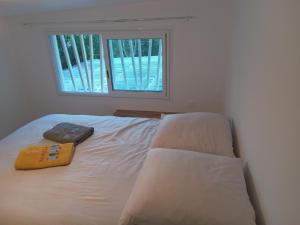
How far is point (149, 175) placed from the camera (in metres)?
1.25

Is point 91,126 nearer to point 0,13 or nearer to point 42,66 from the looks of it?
point 42,66

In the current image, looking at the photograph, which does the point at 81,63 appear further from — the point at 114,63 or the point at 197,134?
the point at 197,134

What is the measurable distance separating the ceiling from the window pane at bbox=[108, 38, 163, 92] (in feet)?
1.59

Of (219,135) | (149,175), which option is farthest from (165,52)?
(149,175)

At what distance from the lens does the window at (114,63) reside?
2938mm

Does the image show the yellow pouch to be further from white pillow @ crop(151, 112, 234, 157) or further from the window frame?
the window frame

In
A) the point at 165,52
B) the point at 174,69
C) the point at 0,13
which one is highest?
the point at 0,13

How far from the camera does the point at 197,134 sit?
174 cm

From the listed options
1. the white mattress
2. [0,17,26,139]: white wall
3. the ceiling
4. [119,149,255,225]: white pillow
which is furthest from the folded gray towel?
[0,17,26,139]: white wall

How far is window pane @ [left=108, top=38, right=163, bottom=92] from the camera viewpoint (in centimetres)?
295

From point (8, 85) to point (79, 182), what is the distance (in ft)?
8.03

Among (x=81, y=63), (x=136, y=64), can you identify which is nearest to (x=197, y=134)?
(x=136, y=64)

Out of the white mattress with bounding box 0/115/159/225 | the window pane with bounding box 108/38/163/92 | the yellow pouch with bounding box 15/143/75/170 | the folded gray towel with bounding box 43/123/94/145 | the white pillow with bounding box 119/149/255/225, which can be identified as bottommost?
the white mattress with bounding box 0/115/159/225

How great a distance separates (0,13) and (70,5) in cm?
93
